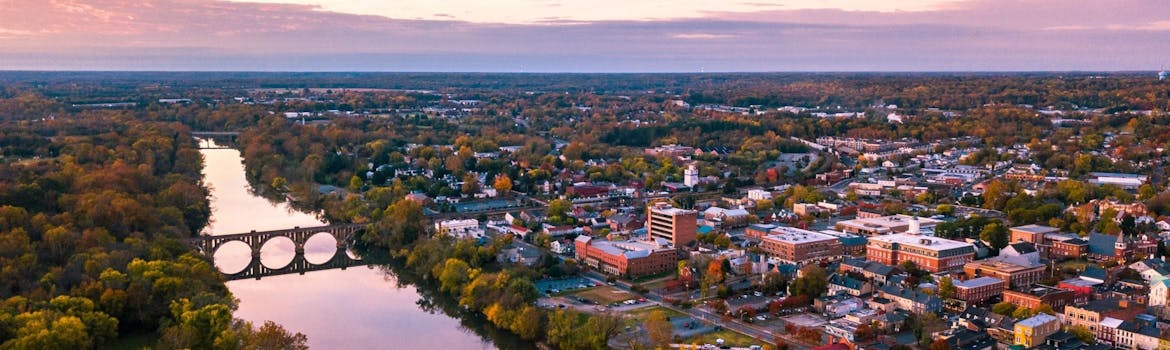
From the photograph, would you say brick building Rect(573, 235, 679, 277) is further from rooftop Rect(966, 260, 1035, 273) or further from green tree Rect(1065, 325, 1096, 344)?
green tree Rect(1065, 325, 1096, 344)

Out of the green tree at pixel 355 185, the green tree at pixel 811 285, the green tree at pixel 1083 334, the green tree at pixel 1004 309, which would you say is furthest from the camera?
the green tree at pixel 355 185

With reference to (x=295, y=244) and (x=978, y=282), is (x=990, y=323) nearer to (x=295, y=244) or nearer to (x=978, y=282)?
(x=978, y=282)

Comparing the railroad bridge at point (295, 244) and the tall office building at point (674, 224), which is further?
the tall office building at point (674, 224)

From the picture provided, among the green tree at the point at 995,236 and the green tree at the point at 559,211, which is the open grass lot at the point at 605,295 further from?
the green tree at the point at 995,236

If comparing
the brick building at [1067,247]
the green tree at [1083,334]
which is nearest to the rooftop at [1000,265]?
the brick building at [1067,247]

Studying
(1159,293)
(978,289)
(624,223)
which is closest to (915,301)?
(978,289)

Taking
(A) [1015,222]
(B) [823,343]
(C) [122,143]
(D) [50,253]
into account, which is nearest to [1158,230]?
(A) [1015,222]
